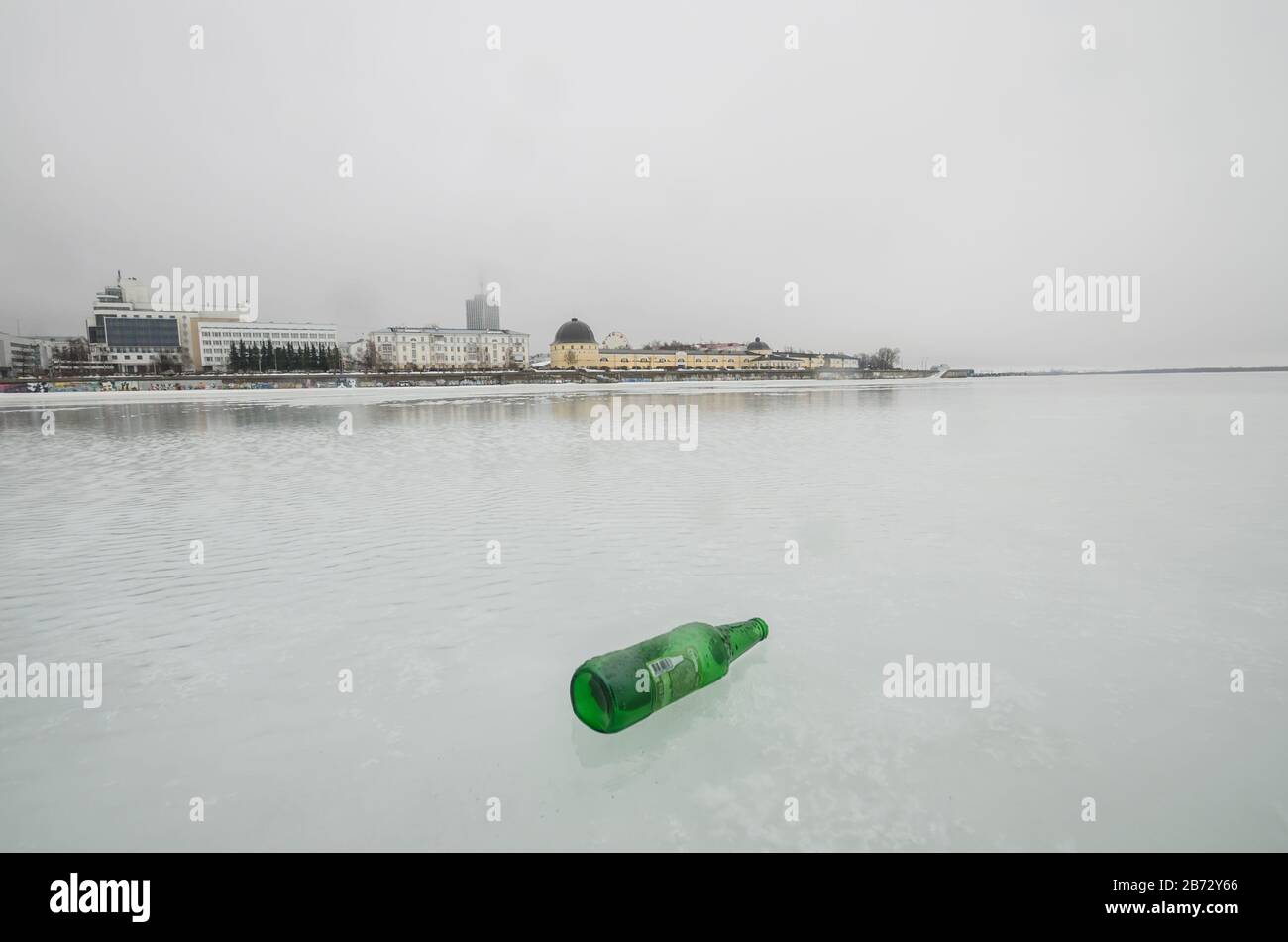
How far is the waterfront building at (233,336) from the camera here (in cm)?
13288

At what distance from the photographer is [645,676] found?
10.9ft

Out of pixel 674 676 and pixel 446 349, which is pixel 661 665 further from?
pixel 446 349

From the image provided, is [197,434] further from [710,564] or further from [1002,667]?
[1002,667]

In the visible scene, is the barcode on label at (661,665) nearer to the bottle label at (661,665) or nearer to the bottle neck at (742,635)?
→ the bottle label at (661,665)

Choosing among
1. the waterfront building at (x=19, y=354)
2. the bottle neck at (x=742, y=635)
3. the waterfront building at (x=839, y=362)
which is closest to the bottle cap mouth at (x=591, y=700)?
the bottle neck at (x=742, y=635)

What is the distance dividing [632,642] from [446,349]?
14757cm

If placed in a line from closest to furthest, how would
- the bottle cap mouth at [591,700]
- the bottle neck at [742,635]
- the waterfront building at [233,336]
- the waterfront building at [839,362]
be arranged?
the bottle cap mouth at [591,700], the bottle neck at [742,635], the waterfront building at [233,336], the waterfront building at [839,362]

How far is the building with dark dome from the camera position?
144 metres

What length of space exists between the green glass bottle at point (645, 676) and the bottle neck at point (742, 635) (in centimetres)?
13

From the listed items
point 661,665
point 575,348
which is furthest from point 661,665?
point 575,348

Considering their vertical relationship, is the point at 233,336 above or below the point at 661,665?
above

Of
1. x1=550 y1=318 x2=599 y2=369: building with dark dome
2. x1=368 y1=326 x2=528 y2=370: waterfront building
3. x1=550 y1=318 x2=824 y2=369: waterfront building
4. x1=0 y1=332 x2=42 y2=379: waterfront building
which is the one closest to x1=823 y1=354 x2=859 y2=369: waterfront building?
x1=550 y1=318 x2=824 y2=369: waterfront building
